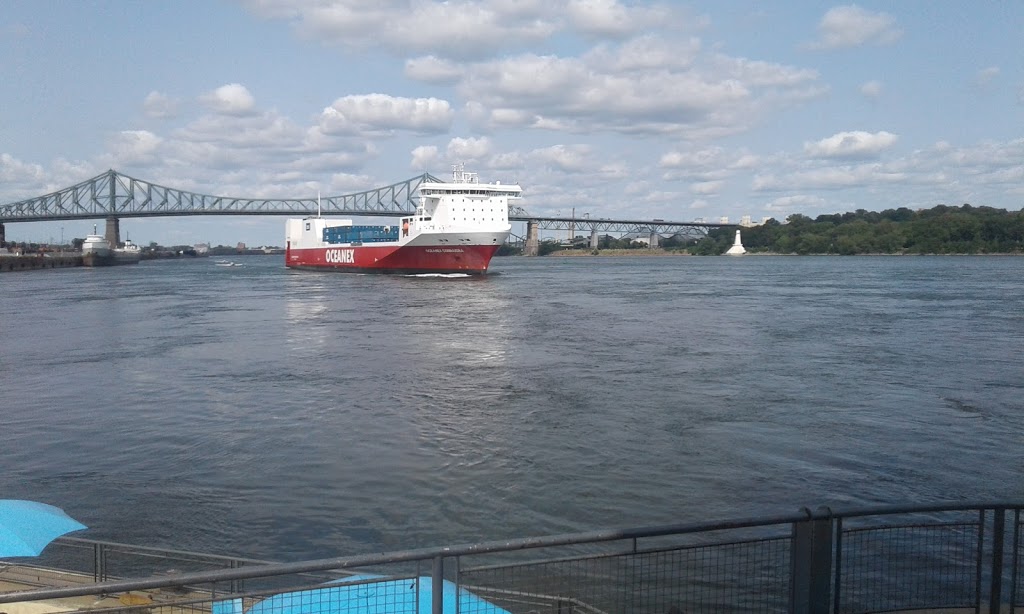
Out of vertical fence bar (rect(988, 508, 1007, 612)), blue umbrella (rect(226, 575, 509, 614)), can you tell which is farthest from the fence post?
blue umbrella (rect(226, 575, 509, 614))

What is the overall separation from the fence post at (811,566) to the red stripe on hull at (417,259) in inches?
2256

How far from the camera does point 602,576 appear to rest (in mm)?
6832

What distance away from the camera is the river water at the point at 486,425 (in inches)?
366

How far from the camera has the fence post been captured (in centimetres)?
410

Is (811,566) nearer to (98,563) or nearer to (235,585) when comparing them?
(235,585)

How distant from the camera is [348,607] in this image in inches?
171

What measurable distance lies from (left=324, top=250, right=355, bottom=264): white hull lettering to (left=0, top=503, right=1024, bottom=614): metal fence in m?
66.0

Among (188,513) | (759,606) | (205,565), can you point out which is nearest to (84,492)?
(188,513)

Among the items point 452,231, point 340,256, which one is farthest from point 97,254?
point 452,231

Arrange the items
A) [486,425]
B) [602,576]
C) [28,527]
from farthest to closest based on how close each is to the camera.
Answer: [486,425] → [602,576] → [28,527]

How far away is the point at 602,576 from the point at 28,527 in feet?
13.9

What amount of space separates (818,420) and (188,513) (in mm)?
9386

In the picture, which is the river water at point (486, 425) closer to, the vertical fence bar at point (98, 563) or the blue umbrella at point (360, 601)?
the vertical fence bar at point (98, 563)

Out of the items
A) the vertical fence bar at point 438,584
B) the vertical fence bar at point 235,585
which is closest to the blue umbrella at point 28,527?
the vertical fence bar at point 235,585
